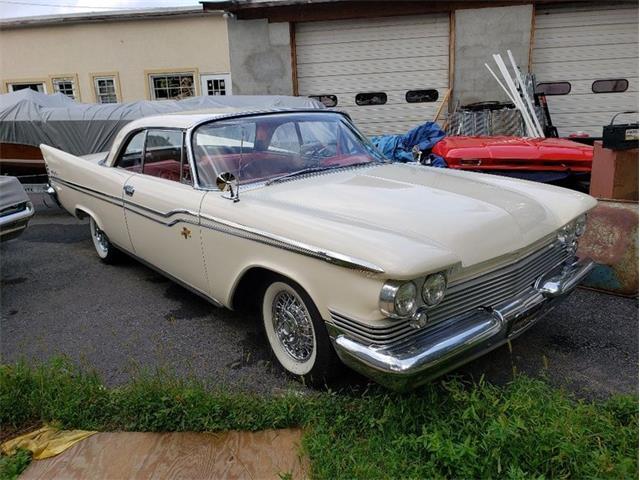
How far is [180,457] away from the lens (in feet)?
7.57

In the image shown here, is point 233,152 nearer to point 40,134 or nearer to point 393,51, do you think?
point 40,134

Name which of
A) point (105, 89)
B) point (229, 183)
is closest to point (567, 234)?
point (229, 183)

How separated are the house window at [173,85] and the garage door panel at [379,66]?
306 inches

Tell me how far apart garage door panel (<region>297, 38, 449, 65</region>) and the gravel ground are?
6.61m

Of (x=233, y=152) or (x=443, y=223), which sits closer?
(x=443, y=223)

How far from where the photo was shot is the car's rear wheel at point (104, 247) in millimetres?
4977

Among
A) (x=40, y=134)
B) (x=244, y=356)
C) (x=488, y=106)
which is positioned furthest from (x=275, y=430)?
(x=488, y=106)

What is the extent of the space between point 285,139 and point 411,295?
1863mm

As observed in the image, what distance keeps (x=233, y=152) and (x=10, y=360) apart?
6.74 feet

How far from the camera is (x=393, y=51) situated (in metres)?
9.57

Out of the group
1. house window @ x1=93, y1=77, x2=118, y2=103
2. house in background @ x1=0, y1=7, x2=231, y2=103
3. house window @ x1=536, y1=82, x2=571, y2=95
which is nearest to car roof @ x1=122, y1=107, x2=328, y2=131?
house window @ x1=536, y1=82, x2=571, y2=95

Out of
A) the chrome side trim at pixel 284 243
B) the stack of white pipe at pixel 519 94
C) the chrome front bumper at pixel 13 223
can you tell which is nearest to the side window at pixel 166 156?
the chrome side trim at pixel 284 243

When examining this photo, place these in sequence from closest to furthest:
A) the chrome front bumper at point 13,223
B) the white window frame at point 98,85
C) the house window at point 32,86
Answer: the chrome front bumper at point 13,223
the white window frame at point 98,85
the house window at point 32,86

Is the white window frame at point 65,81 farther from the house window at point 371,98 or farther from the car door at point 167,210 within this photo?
the car door at point 167,210
